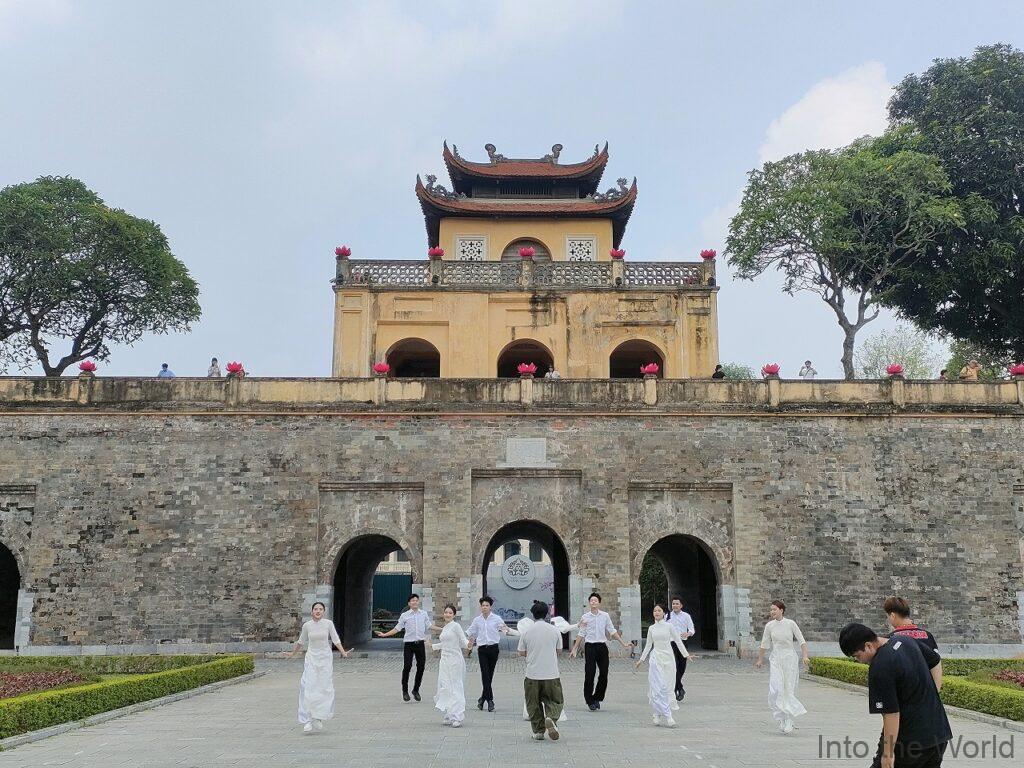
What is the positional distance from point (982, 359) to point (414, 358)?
21.4m

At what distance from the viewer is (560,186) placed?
102 ft

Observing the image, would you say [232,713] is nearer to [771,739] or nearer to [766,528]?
[771,739]

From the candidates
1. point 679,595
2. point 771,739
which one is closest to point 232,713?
point 771,739

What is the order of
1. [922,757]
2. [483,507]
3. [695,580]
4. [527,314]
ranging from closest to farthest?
[922,757] < [483,507] < [695,580] < [527,314]

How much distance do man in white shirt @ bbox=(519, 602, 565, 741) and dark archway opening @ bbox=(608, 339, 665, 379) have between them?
16.1 m

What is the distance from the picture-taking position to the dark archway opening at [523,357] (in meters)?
26.3

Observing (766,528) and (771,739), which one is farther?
(766,528)

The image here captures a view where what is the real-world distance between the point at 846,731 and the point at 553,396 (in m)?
12.0

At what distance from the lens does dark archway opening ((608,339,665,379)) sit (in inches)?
1025

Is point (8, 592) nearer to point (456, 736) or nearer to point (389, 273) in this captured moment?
point (389, 273)

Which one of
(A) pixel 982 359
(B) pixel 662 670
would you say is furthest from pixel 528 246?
(B) pixel 662 670

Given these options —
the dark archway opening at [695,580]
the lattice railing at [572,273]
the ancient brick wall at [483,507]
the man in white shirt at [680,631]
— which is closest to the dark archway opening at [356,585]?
the ancient brick wall at [483,507]

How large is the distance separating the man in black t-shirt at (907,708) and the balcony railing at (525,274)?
21.5m

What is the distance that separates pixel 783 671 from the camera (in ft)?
32.8
